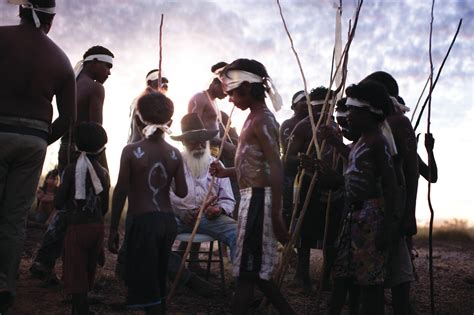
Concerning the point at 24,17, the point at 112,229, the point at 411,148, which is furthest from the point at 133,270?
the point at 411,148

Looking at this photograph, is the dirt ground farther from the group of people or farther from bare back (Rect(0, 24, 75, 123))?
bare back (Rect(0, 24, 75, 123))

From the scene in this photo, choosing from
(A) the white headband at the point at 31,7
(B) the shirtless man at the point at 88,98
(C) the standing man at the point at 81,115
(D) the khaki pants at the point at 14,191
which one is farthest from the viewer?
(B) the shirtless man at the point at 88,98

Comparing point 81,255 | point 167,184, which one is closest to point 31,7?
point 167,184

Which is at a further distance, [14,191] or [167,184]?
[167,184]

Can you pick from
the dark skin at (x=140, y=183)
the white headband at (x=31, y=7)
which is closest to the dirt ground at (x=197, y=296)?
the dark skin at (x=140, y=183)

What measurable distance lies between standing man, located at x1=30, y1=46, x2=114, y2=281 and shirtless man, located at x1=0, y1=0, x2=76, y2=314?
50 cm

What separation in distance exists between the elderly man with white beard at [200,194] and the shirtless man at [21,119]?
160cm

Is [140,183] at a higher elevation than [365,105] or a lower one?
lower

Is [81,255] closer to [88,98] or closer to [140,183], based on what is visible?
[140,183]

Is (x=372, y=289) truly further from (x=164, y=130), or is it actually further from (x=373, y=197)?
(x=164, y=130)

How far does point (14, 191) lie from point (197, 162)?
1.94 meters

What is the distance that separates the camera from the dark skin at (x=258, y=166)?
3258 mm

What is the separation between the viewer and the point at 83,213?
3.66m

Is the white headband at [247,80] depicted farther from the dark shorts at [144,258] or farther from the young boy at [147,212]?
the dark shorts at [144,258]
